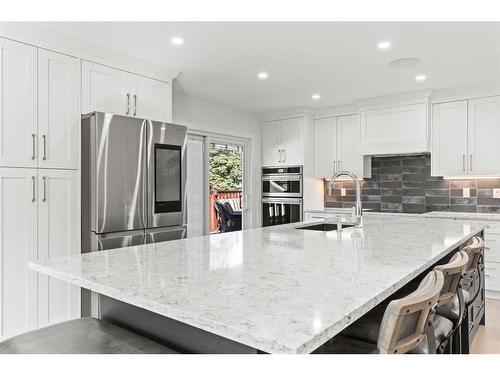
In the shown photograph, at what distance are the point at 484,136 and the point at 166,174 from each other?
3.55 meters

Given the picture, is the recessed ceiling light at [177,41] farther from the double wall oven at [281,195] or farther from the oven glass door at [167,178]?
the double wall oven at [281,195]

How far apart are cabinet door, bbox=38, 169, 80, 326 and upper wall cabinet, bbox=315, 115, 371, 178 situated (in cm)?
356

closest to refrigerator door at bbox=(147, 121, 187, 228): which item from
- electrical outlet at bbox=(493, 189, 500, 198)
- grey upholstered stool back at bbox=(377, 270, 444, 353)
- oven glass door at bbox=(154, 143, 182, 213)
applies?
oven glass door at bbox=(154, 143, 182, 213)

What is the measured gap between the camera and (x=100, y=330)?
53.3 inches

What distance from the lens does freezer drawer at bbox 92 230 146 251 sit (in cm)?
285

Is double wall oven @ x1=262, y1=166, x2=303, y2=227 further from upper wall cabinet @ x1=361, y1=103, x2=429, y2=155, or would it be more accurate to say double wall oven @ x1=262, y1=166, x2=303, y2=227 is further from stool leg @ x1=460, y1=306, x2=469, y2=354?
stool leg @ x1=460, y1=306, x2=469, y2=354

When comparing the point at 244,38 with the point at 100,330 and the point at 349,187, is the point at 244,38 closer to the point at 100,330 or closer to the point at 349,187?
the point at 100,330

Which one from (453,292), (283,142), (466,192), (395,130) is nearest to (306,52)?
(395,130)

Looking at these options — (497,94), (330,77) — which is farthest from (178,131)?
(497,94)

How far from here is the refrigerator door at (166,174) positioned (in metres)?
3.21

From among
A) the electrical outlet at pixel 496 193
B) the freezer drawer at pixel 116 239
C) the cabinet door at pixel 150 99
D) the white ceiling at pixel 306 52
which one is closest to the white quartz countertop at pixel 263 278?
the freezer drawer at pixel 116 239

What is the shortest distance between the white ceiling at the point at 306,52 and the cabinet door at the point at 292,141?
95 centimetres

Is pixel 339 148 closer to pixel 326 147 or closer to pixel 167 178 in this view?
pixel 326 147

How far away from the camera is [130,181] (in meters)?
3.05
